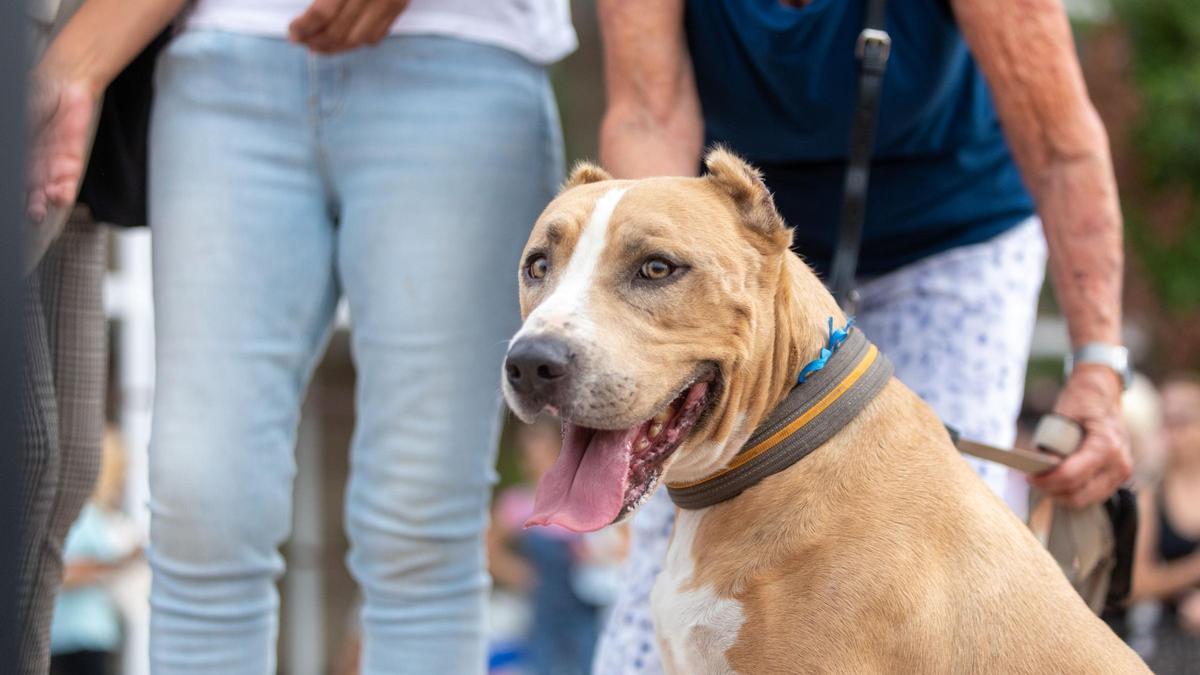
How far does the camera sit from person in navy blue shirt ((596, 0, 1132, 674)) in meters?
3.01

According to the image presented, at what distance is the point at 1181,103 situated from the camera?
13.9 metres

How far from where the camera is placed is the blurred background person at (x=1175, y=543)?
17.2ft

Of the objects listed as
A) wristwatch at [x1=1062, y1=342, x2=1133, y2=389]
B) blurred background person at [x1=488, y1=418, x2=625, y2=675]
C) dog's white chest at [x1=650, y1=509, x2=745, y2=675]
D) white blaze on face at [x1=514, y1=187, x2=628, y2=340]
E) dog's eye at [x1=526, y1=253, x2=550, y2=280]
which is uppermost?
white blaze on face at [x1=514, y1=187, x2=628, y2=340]

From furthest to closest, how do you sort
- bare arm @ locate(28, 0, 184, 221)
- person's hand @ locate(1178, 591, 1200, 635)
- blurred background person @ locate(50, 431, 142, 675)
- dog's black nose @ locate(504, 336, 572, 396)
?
blurred background person @ locate(50, 431, 142, 675) < person's hand @ locate(1178, 591, 1200, 635) < bare arm @ locate(28, 0, 184, 221) < dog's black nose @ locate(504, 336, 572, 396)

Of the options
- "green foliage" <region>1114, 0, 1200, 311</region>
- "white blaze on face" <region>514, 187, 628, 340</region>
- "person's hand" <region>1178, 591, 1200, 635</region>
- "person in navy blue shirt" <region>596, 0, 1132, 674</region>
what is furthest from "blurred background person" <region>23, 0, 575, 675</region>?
"green foliage" <region>1114, 0, 1200, 311</region>

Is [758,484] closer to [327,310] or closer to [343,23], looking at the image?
[327,310]

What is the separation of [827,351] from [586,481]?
1.86ft

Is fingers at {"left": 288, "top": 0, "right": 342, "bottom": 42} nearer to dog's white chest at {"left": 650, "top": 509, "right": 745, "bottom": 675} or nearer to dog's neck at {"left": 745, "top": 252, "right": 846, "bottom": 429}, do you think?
dog's neck at {"left": 745, "top": 252, "right": 846, "bottom": 429}

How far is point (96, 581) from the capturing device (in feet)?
21.1

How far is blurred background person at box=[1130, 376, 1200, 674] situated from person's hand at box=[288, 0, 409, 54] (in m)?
3.67

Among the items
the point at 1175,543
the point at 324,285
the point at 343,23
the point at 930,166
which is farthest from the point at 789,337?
the point at 1175,543

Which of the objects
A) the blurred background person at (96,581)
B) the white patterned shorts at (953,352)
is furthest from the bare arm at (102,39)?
the blurred background person at (96,581)

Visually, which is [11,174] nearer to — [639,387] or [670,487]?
[639,387]

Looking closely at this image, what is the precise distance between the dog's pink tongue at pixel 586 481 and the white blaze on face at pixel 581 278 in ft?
0.73
